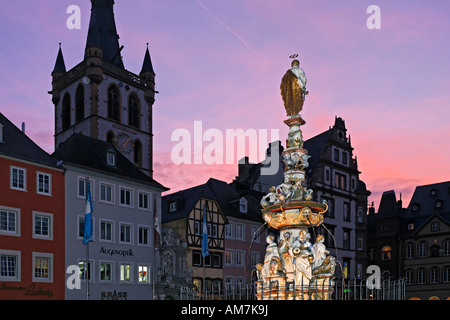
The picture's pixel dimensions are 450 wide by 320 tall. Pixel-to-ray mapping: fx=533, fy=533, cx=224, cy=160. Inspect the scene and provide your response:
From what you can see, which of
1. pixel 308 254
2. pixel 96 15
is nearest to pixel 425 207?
pixel 96 15

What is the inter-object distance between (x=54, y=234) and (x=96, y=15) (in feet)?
156

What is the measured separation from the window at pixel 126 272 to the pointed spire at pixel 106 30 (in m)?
38.9

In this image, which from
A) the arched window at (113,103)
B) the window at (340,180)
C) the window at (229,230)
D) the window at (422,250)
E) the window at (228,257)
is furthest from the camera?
the window at (422,250)

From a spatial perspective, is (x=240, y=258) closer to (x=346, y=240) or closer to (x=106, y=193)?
(x=346, y=240)

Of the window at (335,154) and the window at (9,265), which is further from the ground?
the window at (335,154)

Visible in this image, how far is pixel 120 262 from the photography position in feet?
138

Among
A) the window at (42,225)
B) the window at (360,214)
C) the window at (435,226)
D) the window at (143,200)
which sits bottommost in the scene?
the window at (435,226)

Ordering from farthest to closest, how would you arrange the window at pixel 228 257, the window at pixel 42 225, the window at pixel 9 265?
the window at pixel 228 257
the window at pixel 42 225
the window at pixel 9 265

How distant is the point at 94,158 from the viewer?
1730 inches

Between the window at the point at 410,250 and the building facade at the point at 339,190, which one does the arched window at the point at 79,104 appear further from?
the window at the point at 410,250

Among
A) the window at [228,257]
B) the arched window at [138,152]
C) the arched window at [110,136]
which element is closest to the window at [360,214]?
the window at [228,257]

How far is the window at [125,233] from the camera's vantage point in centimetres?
4279

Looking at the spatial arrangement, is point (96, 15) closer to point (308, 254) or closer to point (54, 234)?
point (54, 234)

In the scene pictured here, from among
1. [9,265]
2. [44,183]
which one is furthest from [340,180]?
[9,265]
